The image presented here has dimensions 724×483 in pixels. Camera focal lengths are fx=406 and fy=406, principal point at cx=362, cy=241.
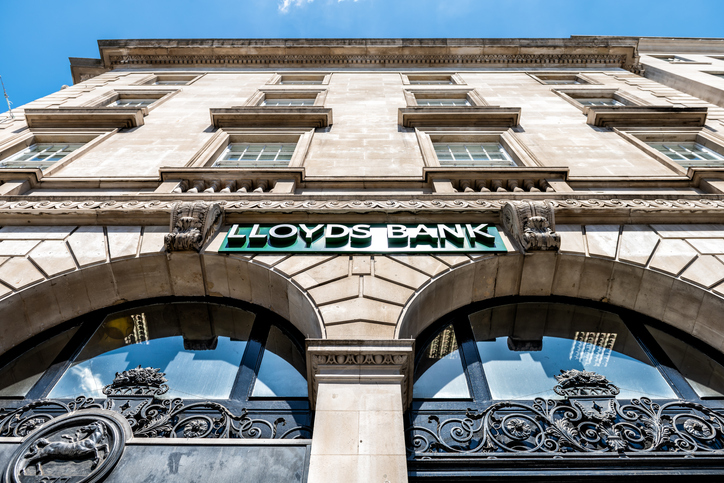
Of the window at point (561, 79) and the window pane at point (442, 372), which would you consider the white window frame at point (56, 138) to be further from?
the window at point (561, 79)

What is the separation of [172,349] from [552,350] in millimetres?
7316

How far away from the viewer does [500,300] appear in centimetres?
873

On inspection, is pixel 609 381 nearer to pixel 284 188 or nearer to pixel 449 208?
pixel 449 208

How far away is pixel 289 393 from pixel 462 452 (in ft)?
9.51

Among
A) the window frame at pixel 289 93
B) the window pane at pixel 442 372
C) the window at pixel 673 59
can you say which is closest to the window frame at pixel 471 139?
the window pane at pixel 442 372

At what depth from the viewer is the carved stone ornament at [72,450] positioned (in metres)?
5.25

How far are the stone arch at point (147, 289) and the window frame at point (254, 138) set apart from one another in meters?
5.07

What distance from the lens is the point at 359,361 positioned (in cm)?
605

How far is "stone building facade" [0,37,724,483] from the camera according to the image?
5742mm

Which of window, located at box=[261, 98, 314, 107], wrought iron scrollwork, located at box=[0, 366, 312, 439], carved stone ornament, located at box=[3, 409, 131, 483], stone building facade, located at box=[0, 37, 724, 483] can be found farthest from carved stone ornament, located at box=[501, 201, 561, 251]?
window, located at box=[261, 98, 314, 107]

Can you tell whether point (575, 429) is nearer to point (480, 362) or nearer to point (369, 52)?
point (480, 362)

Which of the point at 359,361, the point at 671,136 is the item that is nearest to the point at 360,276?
the point at 359,361

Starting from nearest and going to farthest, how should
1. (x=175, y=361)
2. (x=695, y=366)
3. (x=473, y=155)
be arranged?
1. (x=695, y=366)
2. (x=175, y=361)
3. (x=473, y=155)

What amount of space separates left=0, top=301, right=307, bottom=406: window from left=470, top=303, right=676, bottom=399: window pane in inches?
144
